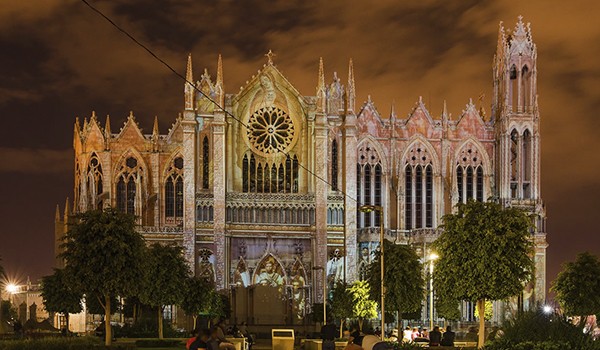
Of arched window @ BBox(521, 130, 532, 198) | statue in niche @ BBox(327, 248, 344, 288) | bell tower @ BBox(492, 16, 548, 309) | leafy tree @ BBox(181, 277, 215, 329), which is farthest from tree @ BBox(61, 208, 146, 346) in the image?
arched window @ BBox(521, 130, 532, 198)

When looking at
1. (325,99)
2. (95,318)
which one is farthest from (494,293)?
(95,318)

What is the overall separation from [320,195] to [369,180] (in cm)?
534

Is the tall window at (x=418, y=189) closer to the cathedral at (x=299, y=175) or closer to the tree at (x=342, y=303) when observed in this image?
the cathedral at (x=299, y=175)

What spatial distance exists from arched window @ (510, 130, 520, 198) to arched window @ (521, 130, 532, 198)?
55 cm

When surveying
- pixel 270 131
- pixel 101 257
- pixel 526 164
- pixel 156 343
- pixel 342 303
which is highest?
pixel 270 131

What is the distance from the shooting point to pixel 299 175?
79500mm

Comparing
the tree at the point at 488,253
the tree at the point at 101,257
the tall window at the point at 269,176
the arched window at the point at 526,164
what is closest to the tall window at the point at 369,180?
the tall window at the point at 269,176

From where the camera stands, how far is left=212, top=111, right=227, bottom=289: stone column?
7569cm

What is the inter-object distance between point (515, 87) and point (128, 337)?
3995 centimetres

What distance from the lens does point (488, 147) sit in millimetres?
81812

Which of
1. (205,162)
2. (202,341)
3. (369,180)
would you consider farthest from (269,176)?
(202,341)

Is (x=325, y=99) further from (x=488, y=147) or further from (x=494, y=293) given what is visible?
(x=494, y=293)

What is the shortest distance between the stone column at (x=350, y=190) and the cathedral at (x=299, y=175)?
0.34ft

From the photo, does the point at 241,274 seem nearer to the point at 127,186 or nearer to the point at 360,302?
the point at 127,186
